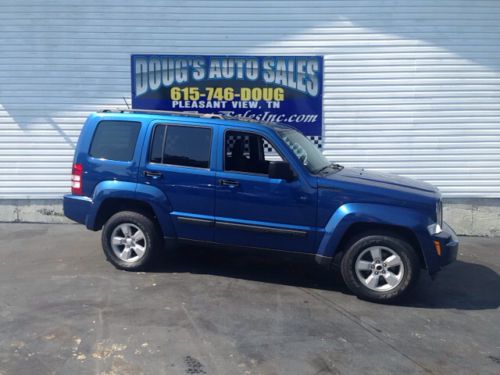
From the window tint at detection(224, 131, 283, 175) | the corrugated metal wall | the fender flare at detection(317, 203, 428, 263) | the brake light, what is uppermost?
the corrugated metal wall

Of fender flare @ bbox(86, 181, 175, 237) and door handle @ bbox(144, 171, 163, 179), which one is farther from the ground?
door handle @ bbox(144, 171, 163, 179)

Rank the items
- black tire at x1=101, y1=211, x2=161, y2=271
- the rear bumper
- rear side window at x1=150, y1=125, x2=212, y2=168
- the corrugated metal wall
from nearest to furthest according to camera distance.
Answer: rear side window at x1=150, y1=125, x2=212, y2=168
black tire at x1=101, y1=211, x2=161, y2=271
the rear bumper
the corrugated metal wall

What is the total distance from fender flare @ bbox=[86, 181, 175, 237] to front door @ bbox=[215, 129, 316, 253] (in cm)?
62

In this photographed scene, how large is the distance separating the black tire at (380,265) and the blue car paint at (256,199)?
160 millimetres

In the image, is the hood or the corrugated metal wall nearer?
the hood

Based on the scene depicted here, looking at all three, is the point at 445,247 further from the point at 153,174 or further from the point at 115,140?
the point at 115,140

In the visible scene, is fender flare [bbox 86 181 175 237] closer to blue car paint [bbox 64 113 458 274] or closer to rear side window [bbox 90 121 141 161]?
blue car paint [bbox 64 113 458 274]

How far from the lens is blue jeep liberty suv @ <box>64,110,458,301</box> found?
5.65 meters

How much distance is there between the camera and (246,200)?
5926 mm

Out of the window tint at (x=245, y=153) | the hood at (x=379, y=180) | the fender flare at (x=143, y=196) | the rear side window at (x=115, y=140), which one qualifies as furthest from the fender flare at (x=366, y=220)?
the rear side window at (x=115, y=140)

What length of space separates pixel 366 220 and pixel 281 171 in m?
1.05

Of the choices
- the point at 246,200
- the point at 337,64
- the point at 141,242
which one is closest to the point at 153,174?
the point at 141,242

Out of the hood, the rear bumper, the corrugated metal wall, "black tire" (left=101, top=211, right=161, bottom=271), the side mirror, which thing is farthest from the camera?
the corrugated metal wall

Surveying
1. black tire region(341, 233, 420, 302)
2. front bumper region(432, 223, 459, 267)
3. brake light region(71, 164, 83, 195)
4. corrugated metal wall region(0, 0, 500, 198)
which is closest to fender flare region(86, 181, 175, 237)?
brake light region(71, 164, 83, 195)
